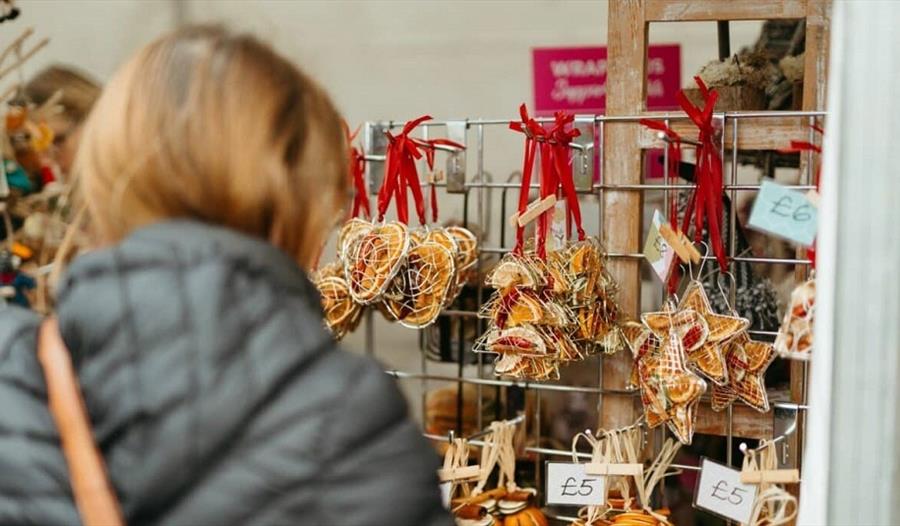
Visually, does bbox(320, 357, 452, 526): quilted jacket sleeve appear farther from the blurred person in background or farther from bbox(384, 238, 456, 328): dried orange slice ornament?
the blurred person in background

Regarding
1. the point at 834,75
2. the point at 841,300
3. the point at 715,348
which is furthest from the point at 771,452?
the point at 834,75

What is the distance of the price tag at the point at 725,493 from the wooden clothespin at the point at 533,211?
A: 1.41 ft

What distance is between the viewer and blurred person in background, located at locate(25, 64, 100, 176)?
2068 millimetres

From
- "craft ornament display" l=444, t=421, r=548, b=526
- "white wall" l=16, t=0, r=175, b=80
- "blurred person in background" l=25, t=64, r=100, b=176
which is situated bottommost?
"craft ornament display" l=444, t=421, r=548, b=526

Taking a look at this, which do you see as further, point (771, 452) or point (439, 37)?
point (439, 37)

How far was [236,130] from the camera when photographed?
100cm

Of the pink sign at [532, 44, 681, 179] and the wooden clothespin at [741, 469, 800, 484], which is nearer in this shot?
the wooden clothespin at [741, 469, 800, 484]

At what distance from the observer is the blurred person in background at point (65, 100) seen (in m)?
2.07

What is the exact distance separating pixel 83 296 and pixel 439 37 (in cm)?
212

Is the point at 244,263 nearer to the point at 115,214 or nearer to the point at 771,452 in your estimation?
the point at 115,214

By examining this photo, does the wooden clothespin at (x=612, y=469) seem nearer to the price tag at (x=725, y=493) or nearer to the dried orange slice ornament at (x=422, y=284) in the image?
the price tag at (x=725, y=493)

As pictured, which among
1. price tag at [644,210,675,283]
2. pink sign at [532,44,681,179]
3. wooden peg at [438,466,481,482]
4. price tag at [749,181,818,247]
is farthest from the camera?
pink sign at [532,44,681,179]

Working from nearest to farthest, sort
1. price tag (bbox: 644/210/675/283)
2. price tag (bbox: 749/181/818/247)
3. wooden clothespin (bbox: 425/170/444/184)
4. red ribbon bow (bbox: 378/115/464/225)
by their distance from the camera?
1. price tag (bbox: 749/181/818/247)
2. price tag (bbox: 644/210/675/283)
3. red ribbon bow (bbox: 378/115/464/225)
4. wooden clothespin (bbox: 425/170/444/184)

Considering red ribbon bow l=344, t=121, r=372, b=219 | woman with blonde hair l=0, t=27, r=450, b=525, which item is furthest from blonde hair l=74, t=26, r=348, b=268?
red ribbon bow l=344, t=121, r=372, b=219
